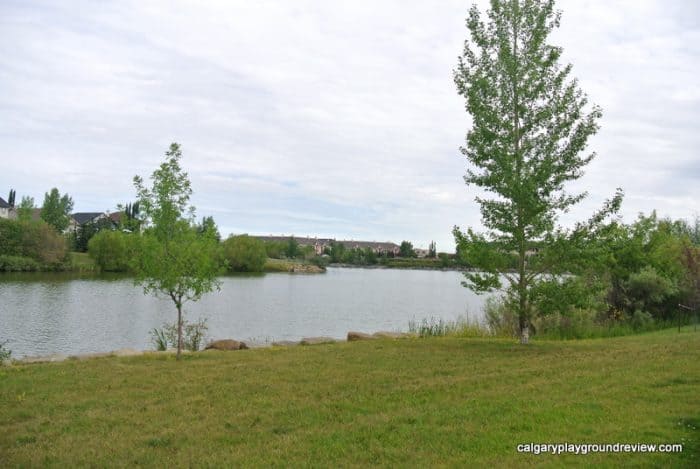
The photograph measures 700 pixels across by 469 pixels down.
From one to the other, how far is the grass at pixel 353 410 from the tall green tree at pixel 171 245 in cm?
221

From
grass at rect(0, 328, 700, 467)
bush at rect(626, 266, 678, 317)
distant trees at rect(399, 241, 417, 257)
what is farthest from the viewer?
distant trees at rect(399, 241, 417, 257)

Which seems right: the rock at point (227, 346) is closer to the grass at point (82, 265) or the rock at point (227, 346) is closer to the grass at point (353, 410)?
the grass at point (353, 410)

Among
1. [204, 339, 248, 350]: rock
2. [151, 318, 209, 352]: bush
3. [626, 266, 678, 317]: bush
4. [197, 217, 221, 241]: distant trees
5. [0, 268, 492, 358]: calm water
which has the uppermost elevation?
[197, 217, 221, 241]: distant trees

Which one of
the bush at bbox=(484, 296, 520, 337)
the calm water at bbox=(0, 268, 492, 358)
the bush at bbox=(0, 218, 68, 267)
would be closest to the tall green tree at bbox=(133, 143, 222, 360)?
the calm water at bbox=(0, 268, 492, 358)

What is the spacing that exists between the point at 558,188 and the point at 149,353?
11.5 metres

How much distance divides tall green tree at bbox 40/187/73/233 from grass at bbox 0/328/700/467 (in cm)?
A: 8483

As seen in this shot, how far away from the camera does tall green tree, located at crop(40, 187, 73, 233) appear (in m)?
85.9

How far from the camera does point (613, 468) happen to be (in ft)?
16.4

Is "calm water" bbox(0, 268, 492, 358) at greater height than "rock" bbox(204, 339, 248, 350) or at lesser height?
lesser

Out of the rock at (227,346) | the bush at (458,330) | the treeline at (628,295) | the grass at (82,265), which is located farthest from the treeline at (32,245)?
the treeline at (628,295)

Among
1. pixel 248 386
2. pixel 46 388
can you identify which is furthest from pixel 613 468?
pixel 46 388

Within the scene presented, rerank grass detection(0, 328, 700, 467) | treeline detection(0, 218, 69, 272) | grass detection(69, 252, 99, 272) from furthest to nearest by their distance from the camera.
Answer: grass detection(69, 252, 99, 272) → treeline detection(0, 218, 69, 272) → grass detection(0, 328, 700, 467)

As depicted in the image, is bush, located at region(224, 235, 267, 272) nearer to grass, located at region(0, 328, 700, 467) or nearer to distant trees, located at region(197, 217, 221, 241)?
distant trees, located at region(197, 217, 221, 241)

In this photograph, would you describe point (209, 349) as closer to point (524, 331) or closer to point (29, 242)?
point (524, 331)
